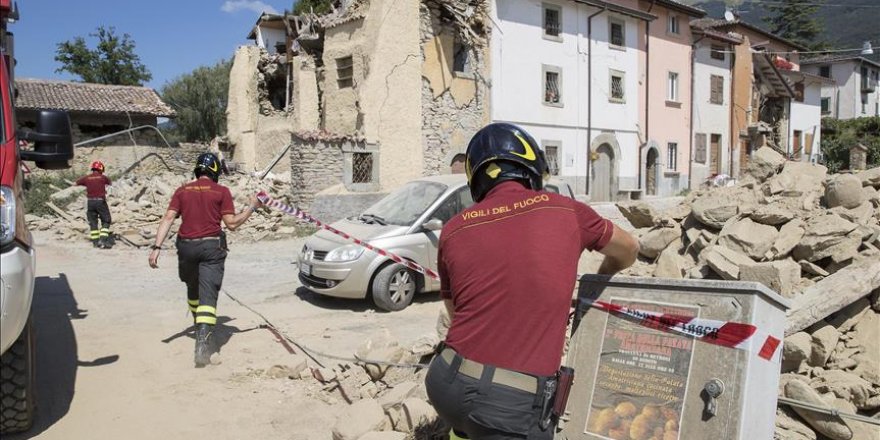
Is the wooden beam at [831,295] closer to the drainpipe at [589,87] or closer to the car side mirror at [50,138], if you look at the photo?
the car side mirror at [50,138]

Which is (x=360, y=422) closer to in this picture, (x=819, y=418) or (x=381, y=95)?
(x=819, y=418)

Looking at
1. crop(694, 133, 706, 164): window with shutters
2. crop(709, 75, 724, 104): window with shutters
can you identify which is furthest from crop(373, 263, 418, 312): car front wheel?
crop(709, 75, 724, 104): window with shutters

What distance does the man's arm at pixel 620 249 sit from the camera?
2451mm

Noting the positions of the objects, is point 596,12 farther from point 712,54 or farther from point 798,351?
point 798,351

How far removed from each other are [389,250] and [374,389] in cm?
318

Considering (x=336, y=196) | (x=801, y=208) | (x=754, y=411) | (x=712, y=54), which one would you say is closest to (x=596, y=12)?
(x=712, y=54)

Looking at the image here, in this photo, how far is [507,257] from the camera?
2166 mm

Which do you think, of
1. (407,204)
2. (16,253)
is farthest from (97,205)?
(16,253)

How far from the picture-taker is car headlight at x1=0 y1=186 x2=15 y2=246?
326 centimetres

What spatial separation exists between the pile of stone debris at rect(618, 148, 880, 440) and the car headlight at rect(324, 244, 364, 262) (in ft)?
10.9

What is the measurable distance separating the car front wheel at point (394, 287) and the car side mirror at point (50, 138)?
414 cm

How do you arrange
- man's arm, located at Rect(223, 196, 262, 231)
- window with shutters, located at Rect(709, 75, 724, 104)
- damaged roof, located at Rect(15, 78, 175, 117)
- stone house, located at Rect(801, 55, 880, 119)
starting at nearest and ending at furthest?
man's arm, located at Rect(223, 196, 262, 231) < damaged roof, located at Rect(15, 78, 175, 117) < window with shutters, located at Rect(709, 75, 724, 104) < stone house, located at Rect(801, 55, 880, 119)

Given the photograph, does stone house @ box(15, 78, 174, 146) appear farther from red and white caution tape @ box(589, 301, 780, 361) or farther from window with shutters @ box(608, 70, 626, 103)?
red and white caution tape @ box(589, 301, 780, 361)

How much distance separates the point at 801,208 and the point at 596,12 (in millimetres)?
22058
